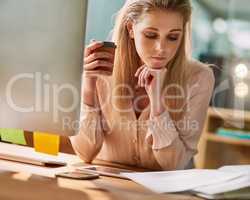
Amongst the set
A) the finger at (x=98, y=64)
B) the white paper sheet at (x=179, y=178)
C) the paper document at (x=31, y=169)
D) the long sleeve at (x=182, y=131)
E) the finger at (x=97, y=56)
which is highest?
the finger at (x=97, y=56)

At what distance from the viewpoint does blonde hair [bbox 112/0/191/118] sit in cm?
100

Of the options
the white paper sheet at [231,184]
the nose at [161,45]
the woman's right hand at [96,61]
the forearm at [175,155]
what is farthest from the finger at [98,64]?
the white paper sheet at [231,184]

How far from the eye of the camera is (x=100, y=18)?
1053mm

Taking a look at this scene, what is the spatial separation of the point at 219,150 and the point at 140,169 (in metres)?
0.19

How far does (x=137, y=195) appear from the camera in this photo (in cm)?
90

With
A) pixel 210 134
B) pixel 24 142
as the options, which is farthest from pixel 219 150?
pixel 24 142

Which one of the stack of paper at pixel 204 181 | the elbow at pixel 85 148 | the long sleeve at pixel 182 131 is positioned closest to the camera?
the stack of paper at pixel 204 181

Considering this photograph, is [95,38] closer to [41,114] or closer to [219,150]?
[41,114]

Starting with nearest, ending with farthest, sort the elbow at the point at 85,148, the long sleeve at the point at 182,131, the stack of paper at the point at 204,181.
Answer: the stack of paper at the point at 204,181 < the long sleeve at the point at 182,131 < the elbow at the point at 85,148

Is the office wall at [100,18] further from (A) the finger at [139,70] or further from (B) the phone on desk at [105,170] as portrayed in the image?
(B) the phone on desk at [105,170]

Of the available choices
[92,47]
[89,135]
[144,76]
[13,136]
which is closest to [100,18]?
[92,47]

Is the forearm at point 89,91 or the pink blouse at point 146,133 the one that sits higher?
the forearm at point 89,91

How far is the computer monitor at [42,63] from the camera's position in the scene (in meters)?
1.07

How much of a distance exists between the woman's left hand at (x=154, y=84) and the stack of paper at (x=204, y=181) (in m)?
0.15
